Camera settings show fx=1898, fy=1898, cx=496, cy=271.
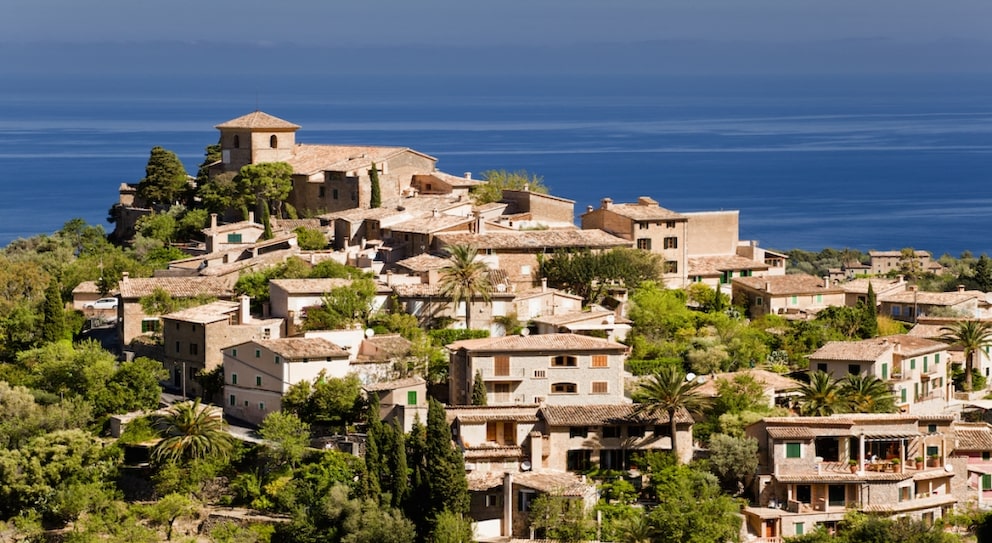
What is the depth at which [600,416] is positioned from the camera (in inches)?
1679

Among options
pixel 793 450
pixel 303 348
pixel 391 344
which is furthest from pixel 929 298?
pixel 303 348

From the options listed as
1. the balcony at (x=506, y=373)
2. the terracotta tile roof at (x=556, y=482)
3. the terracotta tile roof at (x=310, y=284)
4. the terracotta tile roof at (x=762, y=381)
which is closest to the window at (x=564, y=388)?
the balcony at (x=506, y=373)

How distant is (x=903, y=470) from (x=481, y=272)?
1403 cm

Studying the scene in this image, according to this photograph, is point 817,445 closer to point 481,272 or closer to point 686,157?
point 481,272

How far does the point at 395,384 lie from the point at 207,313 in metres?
7.05

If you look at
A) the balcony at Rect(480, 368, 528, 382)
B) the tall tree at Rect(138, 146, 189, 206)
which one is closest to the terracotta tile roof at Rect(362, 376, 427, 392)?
the balcony at Rect(480, 368, 528, 382)

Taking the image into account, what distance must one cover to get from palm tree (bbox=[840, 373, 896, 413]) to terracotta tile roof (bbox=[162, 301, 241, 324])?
51.8ft

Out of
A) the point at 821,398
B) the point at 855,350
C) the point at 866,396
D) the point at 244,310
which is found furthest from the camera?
the point at 244,310

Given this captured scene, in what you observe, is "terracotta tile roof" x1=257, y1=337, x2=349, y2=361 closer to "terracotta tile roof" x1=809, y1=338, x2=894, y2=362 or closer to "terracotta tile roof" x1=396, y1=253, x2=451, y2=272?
"terracotta tile roof" x1=396, y1=253, x2=451, y2=272

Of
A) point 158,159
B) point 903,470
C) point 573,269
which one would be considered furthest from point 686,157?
point 903,470

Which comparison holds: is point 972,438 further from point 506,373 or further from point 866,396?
point 506,373

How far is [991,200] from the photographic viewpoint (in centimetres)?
16138

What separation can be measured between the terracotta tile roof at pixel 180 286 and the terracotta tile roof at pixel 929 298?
65.0ft

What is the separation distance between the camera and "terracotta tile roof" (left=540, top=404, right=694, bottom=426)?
4234cm
